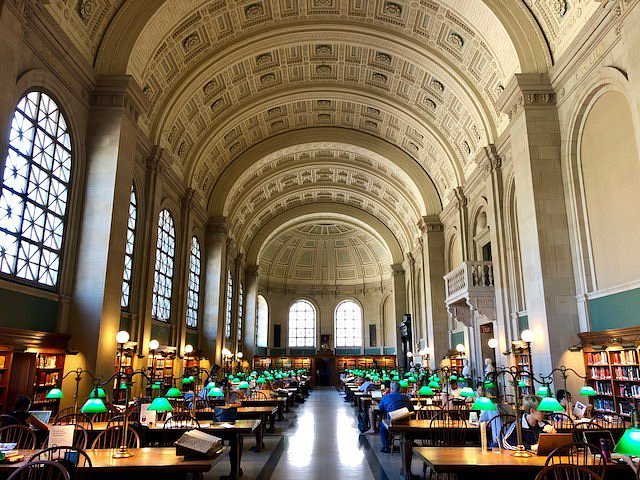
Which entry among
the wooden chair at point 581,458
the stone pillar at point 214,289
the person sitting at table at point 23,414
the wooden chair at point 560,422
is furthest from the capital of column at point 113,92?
the wooden chair at point 581,458

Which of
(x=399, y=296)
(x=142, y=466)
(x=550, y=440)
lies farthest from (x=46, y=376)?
(x=399, y=296)

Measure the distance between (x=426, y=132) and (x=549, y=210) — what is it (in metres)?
10.3

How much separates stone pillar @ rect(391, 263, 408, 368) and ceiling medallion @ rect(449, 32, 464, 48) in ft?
64.7

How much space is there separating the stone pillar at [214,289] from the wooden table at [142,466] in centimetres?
1781

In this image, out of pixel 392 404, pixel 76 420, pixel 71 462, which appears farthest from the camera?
pixel 392 404

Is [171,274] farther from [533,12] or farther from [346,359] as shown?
[346,359]

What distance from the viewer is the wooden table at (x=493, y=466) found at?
5262mm

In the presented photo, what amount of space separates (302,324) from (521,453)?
123 feet

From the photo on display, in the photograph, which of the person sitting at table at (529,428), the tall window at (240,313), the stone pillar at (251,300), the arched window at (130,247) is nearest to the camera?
the person sitting at table at (529,428)

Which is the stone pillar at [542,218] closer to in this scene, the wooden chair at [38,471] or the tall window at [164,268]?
the wooden chair at [38,471]

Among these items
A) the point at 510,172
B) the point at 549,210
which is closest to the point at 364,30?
the point at 510,172

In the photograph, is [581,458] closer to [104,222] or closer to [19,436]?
[19,436]

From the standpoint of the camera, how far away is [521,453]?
228 inches

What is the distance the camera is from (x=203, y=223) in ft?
80.1
